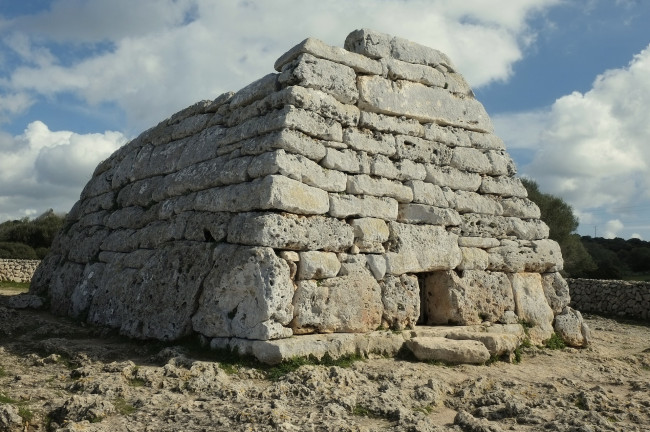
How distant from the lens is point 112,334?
7156 millimetres

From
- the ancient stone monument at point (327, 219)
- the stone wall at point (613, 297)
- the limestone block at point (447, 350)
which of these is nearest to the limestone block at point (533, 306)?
the ancient stone monument at point (327, 219)

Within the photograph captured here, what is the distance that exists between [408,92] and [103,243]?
4916 millimetres

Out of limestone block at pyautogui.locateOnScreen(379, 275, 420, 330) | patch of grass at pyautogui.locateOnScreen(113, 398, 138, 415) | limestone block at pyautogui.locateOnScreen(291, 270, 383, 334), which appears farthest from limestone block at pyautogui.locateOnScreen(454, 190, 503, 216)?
patch of grass at pyautogui.locateOnScreen(113, 398, 138, 415)

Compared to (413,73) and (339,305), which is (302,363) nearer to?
(339,305)

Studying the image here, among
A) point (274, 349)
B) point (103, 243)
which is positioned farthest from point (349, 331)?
point (103, 243)

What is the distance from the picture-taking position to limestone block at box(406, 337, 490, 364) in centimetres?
609

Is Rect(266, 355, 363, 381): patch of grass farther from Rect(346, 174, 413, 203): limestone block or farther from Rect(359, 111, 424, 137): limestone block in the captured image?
Rect(359, 111, 424, 137): limestone block

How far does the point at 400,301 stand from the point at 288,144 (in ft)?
7.04

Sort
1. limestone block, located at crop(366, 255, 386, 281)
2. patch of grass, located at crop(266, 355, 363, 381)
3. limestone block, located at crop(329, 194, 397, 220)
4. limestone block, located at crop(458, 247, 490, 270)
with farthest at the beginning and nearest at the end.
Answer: limestone block, located at crop(458, 247, 490, 270) → limestone block, located at crop(366, 255, 386, 281) → limestone block, located at crop(329, 194, 397, 220) → patch of grass, located at crop(266, 355, 363, 381)

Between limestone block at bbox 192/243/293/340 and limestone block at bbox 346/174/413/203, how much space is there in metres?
1.37

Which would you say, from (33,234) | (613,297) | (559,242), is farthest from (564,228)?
(33,234)

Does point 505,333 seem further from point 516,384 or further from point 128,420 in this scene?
point 128,420

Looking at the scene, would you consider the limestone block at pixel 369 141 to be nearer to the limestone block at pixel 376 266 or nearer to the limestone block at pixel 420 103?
the limestone block at pixel 420 103

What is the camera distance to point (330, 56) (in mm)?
6855
